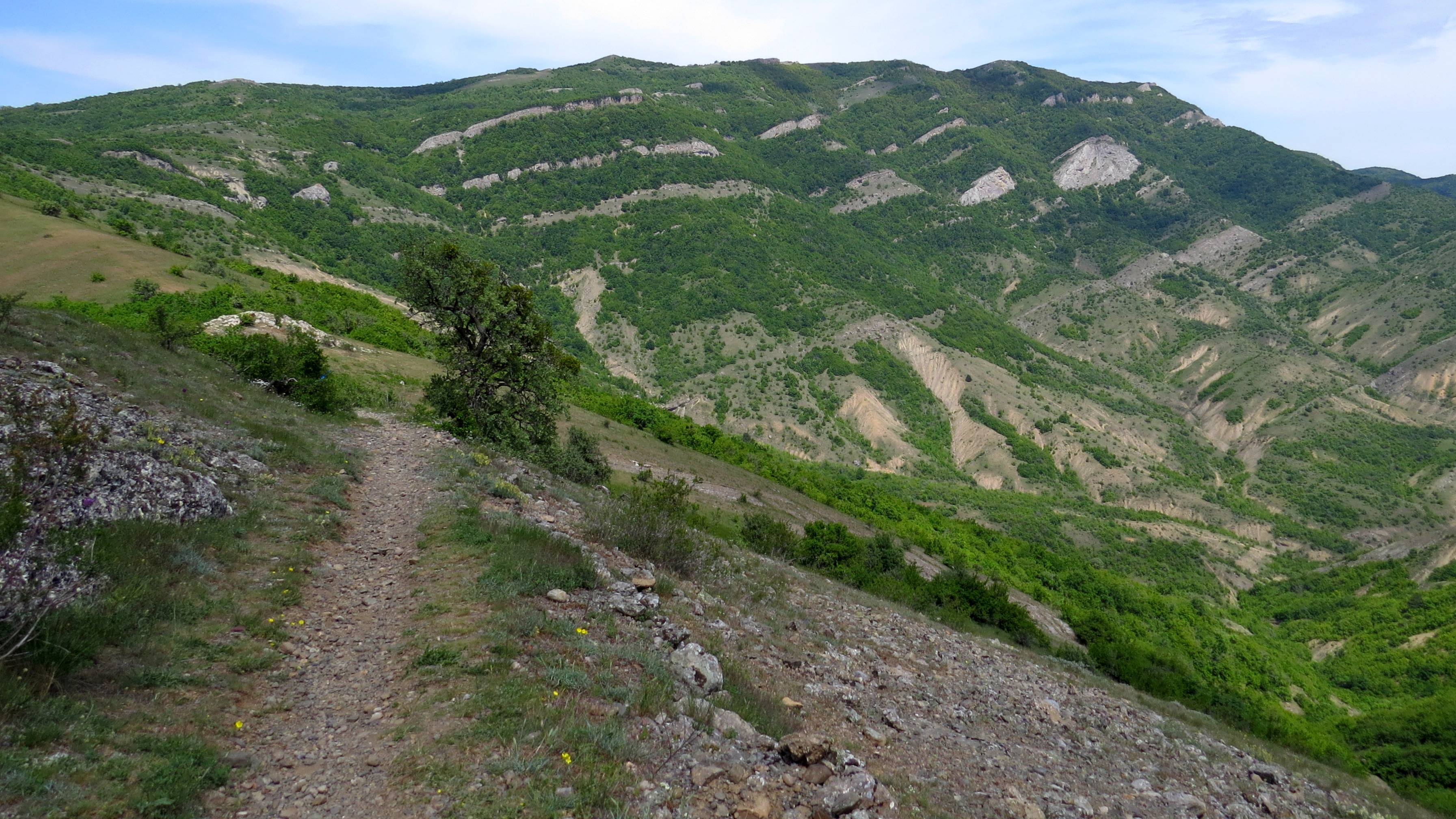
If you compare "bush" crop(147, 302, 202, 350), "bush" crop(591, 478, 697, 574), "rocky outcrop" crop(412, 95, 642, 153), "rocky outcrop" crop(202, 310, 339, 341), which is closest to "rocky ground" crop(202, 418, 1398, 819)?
"bush" crop(591, 478, 697, 574)

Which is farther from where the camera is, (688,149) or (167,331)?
(688,149)

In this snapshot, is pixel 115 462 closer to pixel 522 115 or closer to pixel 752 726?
pixel 752 726

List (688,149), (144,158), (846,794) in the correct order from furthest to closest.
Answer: (688,149), (144,158), (846,794)

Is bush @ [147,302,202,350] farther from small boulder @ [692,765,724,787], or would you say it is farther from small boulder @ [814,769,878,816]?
small boulder @ [814,769,878,816]

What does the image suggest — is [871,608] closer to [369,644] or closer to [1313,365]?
[369,644]

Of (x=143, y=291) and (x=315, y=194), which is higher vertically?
(x=315, y=194)

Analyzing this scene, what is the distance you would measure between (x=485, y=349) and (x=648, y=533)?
13492mm

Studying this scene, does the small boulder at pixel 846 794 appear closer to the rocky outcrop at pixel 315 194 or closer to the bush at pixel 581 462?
the bush at pixel 581 462

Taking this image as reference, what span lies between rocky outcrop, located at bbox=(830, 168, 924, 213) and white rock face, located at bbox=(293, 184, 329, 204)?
12575 centimetres

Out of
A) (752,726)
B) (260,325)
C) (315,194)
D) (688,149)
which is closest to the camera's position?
(752,726)

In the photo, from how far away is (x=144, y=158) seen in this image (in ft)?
277

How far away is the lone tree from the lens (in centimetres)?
2286

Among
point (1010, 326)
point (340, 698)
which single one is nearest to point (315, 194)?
point (340, 698)

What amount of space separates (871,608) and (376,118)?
21203cm
